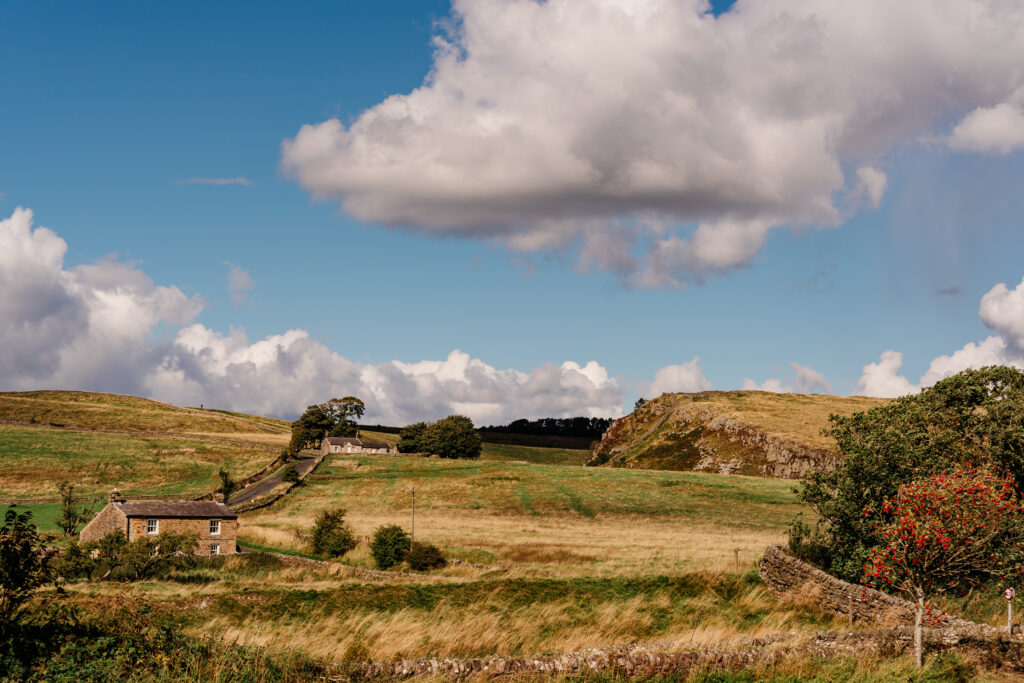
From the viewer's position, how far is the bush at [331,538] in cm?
5025

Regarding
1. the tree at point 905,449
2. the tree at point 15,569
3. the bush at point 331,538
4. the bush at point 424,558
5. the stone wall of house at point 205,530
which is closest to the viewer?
the tree at point 15,569

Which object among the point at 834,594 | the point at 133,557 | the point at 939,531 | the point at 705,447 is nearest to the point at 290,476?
the point at 133,557

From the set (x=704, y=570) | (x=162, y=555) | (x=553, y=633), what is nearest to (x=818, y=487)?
(x=704, y=570)

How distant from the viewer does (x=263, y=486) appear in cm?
10369

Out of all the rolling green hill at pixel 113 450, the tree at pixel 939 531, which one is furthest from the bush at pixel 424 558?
the rolling green hill at pixel 113 450

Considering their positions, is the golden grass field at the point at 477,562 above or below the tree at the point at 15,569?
below

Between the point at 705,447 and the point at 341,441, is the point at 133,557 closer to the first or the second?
the point at 341,441

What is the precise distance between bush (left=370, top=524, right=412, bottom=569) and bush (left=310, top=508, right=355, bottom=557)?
414 cm

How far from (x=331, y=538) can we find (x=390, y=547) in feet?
22.8

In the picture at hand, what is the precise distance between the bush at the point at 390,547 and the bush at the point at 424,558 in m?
0.65

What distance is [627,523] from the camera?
246 ft

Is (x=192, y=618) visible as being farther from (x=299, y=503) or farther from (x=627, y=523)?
(x=299, y=503)

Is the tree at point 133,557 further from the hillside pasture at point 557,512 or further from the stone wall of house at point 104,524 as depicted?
the hillside pasture at point 557,512

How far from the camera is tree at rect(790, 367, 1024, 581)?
29.1 meters
